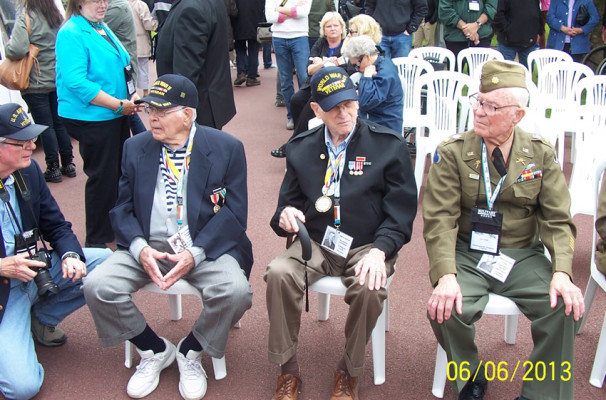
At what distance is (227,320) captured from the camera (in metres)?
2.71

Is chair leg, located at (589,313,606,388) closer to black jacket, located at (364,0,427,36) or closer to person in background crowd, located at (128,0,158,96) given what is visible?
black jacket, located at (364,0,427,36)

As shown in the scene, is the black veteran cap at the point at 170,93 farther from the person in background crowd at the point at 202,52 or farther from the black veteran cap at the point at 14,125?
the person in background crowd at the point at 202,52

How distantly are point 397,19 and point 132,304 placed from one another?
5.54 metres

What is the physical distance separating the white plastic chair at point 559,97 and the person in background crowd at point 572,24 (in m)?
A: 1.80

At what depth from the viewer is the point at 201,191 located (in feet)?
9.46

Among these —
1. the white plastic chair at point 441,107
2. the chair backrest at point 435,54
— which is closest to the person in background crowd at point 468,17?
the chair backrest at point 435,54

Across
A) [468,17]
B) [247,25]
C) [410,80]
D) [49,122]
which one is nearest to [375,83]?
[410,80]

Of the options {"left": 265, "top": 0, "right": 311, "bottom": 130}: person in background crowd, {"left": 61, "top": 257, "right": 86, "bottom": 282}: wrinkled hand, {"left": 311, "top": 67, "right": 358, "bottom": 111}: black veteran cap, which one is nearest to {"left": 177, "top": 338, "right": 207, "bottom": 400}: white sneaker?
{"left": 61, "top": 257, "right": 86, "bottom": 282}: wrinkled hand

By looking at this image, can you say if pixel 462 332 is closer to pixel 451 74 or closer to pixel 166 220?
pixel 166 220

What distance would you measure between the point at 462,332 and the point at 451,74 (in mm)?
3230

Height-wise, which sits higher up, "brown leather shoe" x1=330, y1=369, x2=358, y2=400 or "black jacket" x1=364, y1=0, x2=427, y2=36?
"black jacket" x1=364, y1=0, x2=427, y2=36

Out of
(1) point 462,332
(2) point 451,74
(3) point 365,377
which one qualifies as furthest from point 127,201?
(2) point 451,74

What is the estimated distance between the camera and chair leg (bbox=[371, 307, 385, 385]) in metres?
2.77

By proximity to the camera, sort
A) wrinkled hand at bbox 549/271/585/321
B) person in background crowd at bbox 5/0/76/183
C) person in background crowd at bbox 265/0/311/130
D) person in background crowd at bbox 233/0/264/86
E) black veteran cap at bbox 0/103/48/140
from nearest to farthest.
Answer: wrinkled hand at bbox 549/271/585/321, black veteran cap at bbox 0/103/48/140, person in background crowd at bbox 5/0/76/183, person in background crowd at bbox 265/0/311/130, person in background crowd at bbox 233/0/264/86
